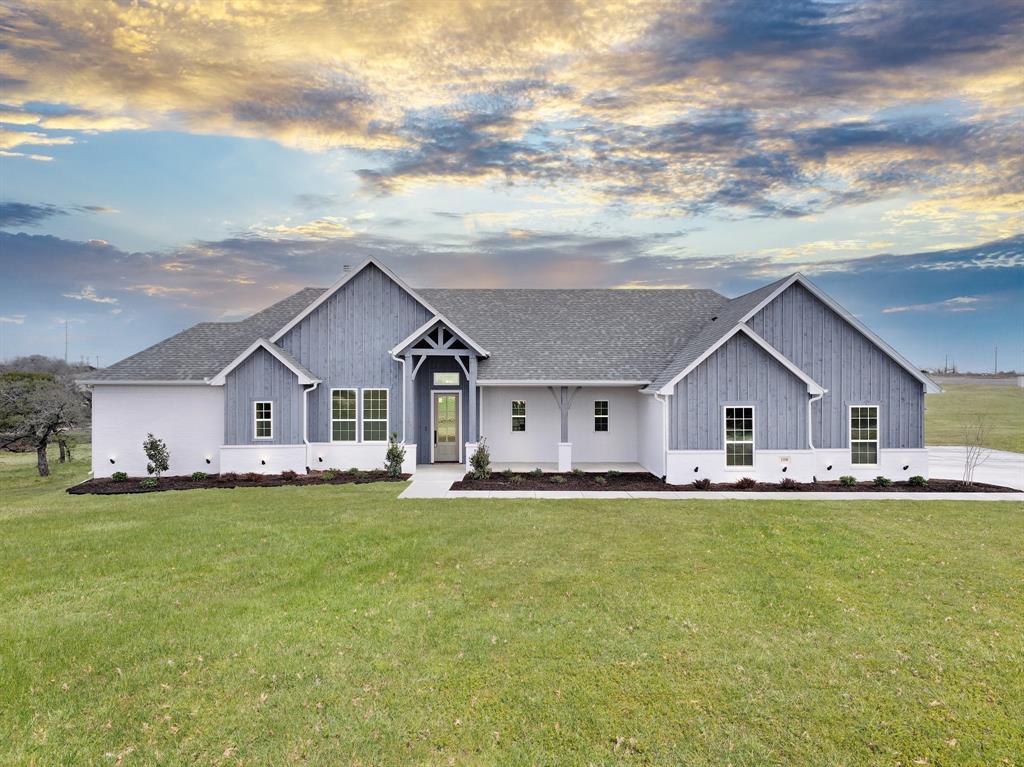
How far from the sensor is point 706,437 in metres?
17.7

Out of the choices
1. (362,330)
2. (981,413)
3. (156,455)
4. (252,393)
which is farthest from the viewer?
(981,413)

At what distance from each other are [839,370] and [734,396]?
403cm

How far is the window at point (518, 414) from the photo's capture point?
72.2 feet

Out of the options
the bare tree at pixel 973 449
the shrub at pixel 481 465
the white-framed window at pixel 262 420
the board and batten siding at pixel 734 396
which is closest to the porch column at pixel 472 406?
the shrub at pixel 481 465

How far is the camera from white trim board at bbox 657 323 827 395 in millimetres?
17391

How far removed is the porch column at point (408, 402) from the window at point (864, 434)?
49.6ft

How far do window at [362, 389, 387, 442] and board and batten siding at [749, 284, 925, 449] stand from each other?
44.8 feet

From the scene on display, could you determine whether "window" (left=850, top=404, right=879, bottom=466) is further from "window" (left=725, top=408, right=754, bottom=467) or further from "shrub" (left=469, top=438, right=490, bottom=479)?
"shrub" (left=469, top=438, right=490, bottom=479)

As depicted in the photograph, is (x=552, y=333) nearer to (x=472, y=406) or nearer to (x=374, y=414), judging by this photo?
(x=472, y=406)

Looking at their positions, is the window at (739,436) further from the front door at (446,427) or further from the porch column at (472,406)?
the front door at (446,427)

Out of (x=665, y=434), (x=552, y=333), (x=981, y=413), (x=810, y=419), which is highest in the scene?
(x=552, y=333)

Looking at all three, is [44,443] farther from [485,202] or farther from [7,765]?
[7,765]

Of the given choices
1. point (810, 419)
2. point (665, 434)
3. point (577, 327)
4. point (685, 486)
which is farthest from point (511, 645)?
point (577, 327)

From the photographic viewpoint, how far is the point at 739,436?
58.4ft
